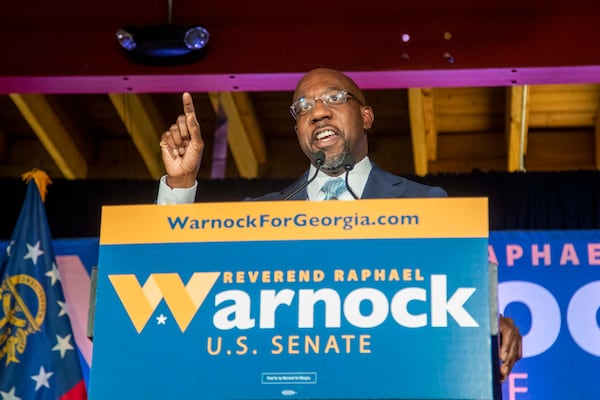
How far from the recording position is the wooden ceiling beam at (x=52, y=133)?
6098 millimetres

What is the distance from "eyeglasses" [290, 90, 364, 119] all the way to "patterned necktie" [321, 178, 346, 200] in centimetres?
20

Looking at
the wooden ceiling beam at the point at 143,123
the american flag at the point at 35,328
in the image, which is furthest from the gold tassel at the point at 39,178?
the wooden ceiling beam at the point at 143,123

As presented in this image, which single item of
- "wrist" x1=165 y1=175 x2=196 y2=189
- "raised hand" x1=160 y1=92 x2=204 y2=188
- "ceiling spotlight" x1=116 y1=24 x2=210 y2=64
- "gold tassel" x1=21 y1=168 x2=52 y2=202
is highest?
"ceiling spotlight" x1=116 y1=24 x2=210 y2=64

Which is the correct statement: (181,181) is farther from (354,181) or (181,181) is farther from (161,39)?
(161,39)

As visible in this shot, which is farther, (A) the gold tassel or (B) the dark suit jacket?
(A) the gold tassel

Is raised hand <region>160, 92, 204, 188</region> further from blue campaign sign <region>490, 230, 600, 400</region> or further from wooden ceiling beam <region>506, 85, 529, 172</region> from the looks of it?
wooden ceiling beam <region>506, 85, 529, 172</region>

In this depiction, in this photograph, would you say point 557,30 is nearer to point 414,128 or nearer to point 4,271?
point 414,128

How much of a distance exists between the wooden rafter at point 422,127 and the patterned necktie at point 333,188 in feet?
10.6

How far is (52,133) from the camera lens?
6348mm

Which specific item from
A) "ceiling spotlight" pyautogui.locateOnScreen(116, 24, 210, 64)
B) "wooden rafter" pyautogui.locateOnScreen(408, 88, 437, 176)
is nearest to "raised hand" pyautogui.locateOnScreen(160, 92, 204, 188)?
"ceiling spotlight" pyautogui.locateOnScreen(116, 24, 210, 64)

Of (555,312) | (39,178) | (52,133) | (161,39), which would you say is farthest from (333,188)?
(52,133)

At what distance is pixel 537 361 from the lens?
4734mm

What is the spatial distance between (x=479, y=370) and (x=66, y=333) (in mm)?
3586

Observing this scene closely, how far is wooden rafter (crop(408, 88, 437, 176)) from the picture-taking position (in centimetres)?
584
